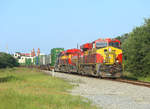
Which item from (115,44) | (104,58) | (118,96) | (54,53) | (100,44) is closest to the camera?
(118,96)

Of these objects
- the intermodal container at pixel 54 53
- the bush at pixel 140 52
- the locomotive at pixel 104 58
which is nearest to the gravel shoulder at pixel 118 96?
the locomotive at pixel 104 58

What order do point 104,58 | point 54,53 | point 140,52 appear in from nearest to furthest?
1. point 104,58
2. point 140,52
3. point 54,53

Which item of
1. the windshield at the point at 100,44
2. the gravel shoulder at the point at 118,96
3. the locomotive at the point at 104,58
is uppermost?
the windshield at the point at 100,44

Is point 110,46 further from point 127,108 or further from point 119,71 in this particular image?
point 127,108

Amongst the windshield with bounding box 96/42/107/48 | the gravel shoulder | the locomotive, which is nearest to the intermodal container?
the locomotive

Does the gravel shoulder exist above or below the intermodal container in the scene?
below

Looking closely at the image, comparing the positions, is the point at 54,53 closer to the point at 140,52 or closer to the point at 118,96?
the point at 140,52

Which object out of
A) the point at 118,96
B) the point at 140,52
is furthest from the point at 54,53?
the point at 118,96

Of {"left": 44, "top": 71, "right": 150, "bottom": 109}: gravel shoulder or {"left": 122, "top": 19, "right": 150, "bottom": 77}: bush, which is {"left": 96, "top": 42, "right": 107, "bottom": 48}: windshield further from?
{"left": 44, "top": 71, "right": 150, "bottom": 109}: gravel shoulder

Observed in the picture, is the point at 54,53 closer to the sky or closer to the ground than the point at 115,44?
closer to the sky

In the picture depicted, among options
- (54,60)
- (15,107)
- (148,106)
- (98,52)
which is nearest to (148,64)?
(98,52)

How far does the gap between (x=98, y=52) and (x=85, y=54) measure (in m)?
4.33

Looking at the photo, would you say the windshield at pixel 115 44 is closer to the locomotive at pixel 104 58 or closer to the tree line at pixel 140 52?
the locomotive at pixel 104 58

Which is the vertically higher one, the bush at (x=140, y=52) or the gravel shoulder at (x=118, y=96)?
the bush at (x=140, y=52)
